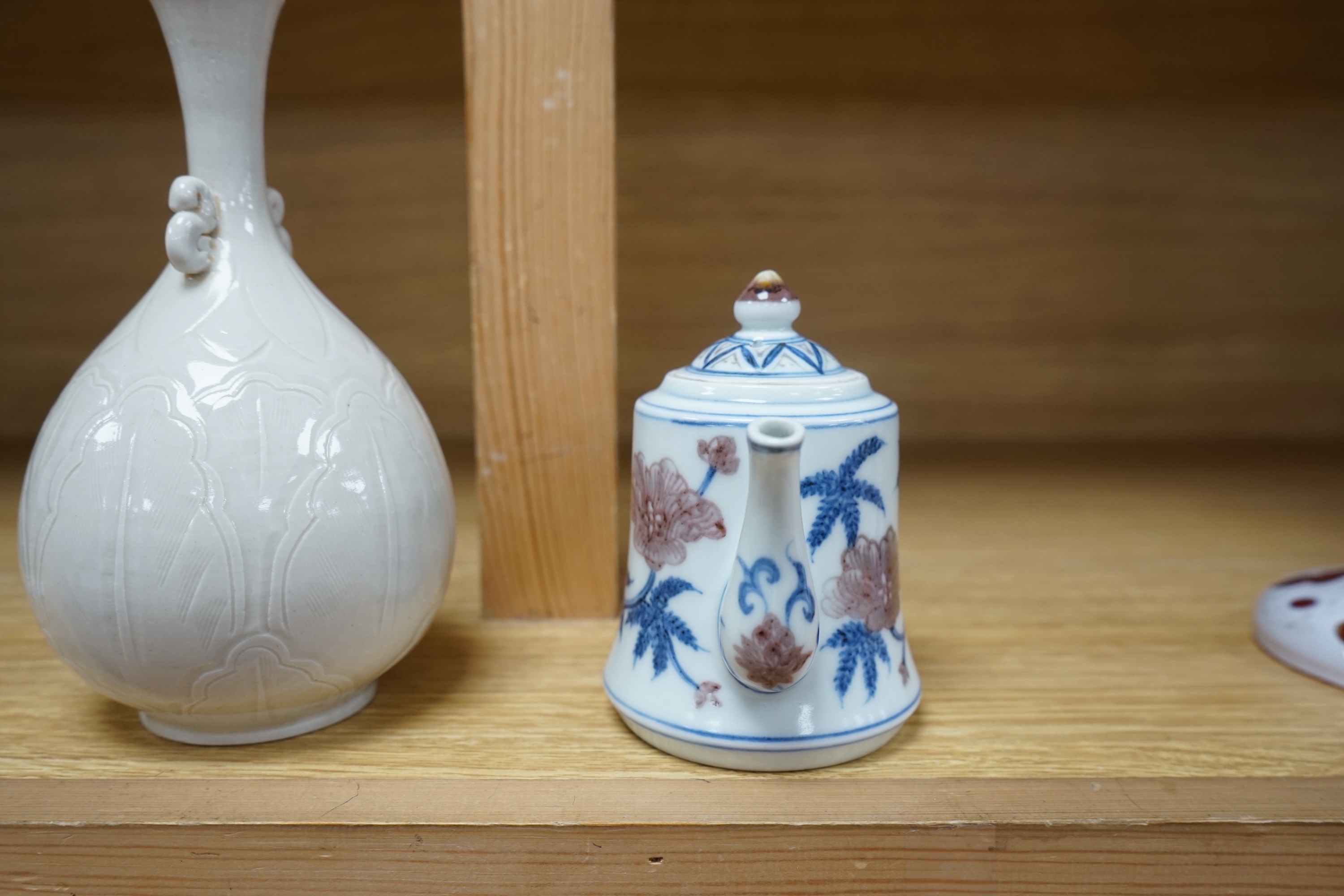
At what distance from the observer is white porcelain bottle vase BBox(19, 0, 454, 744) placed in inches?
15.6

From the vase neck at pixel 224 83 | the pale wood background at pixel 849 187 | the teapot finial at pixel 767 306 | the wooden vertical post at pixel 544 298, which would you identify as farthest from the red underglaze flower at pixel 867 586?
the pale wood background at pixel 849 187

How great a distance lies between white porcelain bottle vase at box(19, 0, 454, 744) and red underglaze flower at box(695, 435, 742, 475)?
0.13 m

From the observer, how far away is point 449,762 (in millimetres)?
434

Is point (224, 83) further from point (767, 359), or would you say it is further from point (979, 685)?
point (979, 685)

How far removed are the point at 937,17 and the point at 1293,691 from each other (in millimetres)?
740

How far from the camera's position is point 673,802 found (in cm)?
40

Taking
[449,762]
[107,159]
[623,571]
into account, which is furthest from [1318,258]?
[107,159]

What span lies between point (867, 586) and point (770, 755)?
3.3 inches

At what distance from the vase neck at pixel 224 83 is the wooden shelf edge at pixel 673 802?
0.85 ft

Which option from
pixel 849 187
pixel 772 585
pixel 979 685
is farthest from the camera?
pixel 849 187

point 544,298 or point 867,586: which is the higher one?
point 544,298

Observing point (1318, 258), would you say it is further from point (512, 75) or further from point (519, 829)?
point (519, 829)

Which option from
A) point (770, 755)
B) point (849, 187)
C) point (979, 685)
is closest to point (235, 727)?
point (770, 755)

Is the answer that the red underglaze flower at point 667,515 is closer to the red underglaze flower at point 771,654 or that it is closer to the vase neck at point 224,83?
the red underglaze flower at point 771,654
